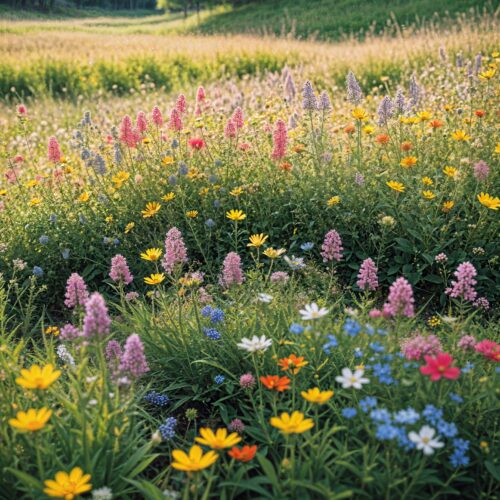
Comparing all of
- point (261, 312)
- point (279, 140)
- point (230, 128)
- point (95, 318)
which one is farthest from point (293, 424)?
point (230, 128)

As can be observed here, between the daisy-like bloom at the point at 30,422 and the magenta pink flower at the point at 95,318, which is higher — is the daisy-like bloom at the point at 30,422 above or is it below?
below

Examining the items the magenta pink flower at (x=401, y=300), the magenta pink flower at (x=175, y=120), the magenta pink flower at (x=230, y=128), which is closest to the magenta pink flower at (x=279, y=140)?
the magenta pink flower at (x=230, y=128)

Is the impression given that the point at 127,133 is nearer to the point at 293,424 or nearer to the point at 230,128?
the point at 230,128

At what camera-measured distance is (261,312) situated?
109 inches

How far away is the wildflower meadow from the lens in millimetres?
1856

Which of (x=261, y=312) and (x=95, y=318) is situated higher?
(x=95, y=318)

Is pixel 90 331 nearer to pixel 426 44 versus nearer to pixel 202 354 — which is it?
pixel 202 354

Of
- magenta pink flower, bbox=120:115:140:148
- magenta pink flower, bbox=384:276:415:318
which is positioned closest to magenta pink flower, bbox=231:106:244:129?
magenta pink flower, bbox=120:115:140:148

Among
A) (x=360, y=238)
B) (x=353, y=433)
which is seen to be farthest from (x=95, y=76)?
(x=353, y=433)

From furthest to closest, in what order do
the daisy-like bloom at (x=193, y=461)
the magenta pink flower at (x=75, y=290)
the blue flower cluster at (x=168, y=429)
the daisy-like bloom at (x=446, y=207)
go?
the daisy-like bloom at (x=446, y=207) < the magenta pink flower at (x=75, y=290) < the blue flower cluster at (x=168, y=429) < the daisy-like bloom at (x=193, y=461)

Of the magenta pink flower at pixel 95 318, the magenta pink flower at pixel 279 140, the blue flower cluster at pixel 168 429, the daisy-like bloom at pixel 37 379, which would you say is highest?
the magenta pink flower at pixel 279 140

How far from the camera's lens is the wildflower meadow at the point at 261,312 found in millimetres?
1856

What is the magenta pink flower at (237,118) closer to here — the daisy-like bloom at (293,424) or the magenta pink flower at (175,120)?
the magenta pink flower at (175,120)

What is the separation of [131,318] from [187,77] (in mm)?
10753
